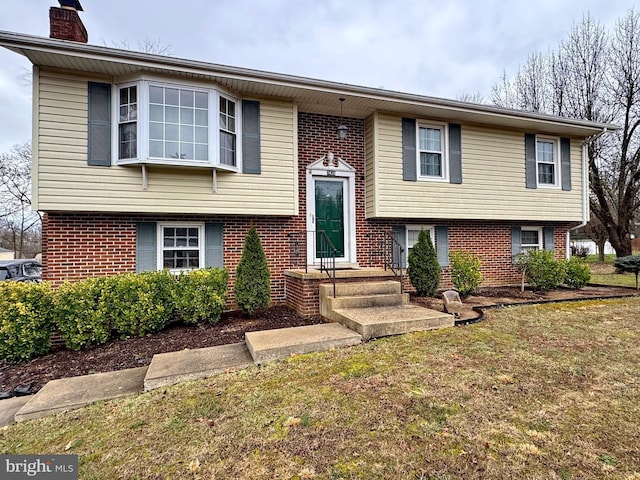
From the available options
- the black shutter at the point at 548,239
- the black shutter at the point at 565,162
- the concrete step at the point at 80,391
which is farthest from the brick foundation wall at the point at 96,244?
the black shutter at the point at 565,162

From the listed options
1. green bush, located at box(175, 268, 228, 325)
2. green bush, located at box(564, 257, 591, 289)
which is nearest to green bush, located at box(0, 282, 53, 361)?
green bush, located at box(175, 268, 228, 325)

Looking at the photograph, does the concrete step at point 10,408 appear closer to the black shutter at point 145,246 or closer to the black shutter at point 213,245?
the black shutter at point 145,246

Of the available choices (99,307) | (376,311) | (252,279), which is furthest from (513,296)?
(99,307)

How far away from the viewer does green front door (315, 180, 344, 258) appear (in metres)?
7.95

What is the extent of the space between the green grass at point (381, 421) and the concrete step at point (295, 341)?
172 millimetres

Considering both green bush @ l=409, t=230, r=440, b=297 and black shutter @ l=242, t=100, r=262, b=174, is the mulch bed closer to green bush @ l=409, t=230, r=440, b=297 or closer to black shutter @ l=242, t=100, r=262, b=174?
green bush @ l=409, t=230, r=440, b=297

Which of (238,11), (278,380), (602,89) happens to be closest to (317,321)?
(278,380)

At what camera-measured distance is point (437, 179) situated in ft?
27.1

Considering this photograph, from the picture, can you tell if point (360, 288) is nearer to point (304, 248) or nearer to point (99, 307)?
point (304, 248)

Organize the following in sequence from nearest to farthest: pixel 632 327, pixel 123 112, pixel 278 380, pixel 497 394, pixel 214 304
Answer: pixel 497 394
pixel 278 380
pixel 632 327
pixel 214 304
pixel 123 112

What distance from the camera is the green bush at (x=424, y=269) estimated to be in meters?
7.37

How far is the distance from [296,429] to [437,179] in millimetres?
7228

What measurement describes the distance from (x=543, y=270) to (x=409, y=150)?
4604 millimetres

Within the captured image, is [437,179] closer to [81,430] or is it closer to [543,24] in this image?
[81,430]
